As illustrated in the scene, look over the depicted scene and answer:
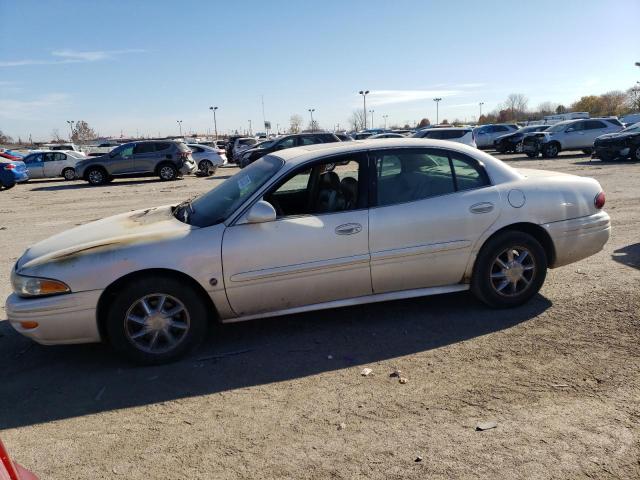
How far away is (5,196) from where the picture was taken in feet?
57.4

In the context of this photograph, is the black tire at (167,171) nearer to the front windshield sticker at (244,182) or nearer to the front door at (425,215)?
the front windshield sticker at (244,182)

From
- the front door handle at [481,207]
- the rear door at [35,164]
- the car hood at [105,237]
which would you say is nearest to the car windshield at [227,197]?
the car hood at [105,237]

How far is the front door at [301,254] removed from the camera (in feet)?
12.7

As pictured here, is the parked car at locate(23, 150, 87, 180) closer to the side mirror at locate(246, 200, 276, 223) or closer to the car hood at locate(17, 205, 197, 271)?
the car hood at locate(17, 205, 197, 271)

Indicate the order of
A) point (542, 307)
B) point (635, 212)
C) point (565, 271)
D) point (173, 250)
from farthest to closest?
point (635, 212), point (565, 271), point (542, 307), point (173, 250)

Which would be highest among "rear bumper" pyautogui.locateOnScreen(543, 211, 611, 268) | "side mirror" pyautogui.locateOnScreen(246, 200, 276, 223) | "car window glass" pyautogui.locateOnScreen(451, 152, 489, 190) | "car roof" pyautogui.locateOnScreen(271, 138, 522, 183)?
"car roof" pyautogui.locateOnScreen(271, 138, 522, 183)

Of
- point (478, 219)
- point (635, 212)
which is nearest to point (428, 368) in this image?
point (478, 219)

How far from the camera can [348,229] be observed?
4066mm

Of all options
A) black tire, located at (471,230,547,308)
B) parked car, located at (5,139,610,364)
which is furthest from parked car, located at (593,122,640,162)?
black tire, located at (471,230,547,308)

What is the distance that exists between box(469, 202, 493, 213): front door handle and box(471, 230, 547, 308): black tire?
26cm

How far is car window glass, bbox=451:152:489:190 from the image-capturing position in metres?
4.45

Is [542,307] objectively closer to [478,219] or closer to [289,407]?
[478,219]

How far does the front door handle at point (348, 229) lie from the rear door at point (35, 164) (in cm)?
2435

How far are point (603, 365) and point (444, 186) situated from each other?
1.84m
